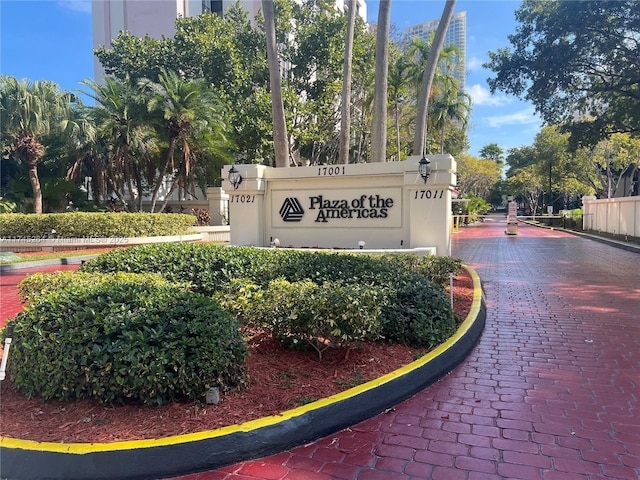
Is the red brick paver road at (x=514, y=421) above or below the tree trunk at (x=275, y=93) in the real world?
below

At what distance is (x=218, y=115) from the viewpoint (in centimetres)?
2316

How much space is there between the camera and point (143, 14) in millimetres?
39688

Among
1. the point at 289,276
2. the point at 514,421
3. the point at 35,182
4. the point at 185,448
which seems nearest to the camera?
the point at 185,448

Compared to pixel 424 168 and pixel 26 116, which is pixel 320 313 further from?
pixel 26 116

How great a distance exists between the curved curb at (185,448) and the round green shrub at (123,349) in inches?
17.3

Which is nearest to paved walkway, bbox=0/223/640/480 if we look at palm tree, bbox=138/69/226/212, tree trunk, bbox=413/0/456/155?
tree trunk, bbox=413/0/456/155

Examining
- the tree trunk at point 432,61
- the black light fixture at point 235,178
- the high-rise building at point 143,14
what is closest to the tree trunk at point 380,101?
the tree trunk at point 432,61

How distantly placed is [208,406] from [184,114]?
20689 mm

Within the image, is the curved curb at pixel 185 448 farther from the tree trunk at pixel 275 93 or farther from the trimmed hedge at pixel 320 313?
the tree trunk at pixel 275 93

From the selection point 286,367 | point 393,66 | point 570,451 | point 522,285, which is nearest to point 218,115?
point 393,66

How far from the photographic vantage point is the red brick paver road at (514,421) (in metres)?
3.12

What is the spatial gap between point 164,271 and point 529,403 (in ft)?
15.6

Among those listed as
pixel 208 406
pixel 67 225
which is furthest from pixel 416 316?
pixel 67 225

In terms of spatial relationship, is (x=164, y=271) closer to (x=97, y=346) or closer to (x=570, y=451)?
(x=97, y=346)
